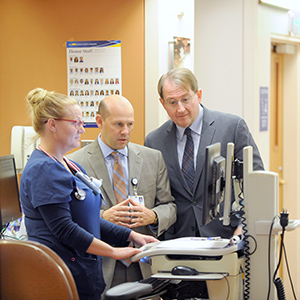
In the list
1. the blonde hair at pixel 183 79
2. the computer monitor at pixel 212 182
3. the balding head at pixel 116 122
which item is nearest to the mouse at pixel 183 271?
the computer monitor at pixel 212 182

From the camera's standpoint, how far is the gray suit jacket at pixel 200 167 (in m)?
3.08

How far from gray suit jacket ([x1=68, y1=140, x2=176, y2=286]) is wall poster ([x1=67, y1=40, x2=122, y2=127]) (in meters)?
1.08

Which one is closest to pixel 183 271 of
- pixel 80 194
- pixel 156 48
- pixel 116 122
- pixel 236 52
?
pixel 80 194

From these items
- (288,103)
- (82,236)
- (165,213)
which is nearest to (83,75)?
(165,213)

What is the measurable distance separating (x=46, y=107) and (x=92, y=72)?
1743mm

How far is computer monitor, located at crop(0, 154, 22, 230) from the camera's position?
283 cm

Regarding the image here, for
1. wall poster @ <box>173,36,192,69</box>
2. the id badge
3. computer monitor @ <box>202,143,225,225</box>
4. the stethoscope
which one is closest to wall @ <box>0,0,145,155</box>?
wall poster @ <box>173,36,192,69</box>

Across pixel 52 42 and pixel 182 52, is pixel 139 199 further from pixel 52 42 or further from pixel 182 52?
pixel 52 42

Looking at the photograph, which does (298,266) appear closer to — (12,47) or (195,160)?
(195,160)

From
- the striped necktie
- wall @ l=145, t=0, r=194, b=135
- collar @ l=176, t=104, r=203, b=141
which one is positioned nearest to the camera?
the striped necktie

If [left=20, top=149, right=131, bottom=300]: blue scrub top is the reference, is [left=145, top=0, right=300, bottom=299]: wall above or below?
above

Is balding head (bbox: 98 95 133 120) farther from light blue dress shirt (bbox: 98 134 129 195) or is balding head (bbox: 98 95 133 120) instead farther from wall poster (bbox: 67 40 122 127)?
wall poster (bbox: 67 40 122 127)

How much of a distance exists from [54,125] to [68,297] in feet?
3.69

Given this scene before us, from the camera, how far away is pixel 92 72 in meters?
4.07
